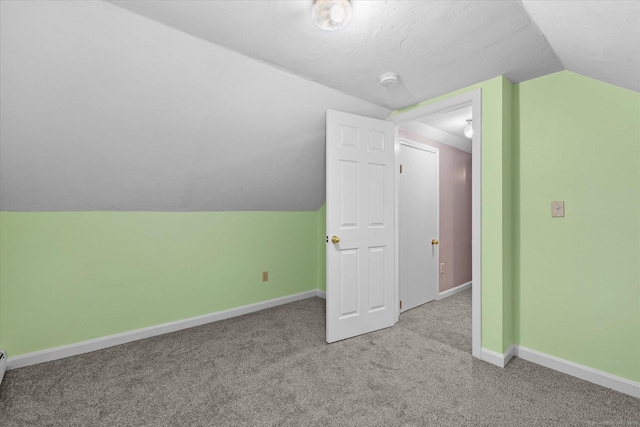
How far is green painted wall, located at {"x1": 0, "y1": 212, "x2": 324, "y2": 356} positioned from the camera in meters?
2.16

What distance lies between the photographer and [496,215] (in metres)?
2.20

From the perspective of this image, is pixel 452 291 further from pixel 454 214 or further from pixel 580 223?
pixel 580 223

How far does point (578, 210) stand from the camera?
2.04 meters

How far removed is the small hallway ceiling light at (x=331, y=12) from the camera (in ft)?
4.38

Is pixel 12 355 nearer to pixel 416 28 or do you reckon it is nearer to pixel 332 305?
pixel 332 305

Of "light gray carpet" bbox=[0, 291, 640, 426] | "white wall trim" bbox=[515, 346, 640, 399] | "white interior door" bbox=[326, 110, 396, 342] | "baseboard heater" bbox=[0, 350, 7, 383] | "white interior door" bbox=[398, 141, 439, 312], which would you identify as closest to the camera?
"light gray carpet" bbox=[0, 291, 640, 426]

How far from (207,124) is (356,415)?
2.20 meters

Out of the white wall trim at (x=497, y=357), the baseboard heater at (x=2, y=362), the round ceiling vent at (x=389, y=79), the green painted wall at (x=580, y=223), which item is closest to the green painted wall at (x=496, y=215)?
the white wall trim at (x=497, y=357)

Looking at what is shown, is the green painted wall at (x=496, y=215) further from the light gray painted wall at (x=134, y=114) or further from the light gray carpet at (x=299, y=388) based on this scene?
the light gray painted wall at (x=134, y=114)

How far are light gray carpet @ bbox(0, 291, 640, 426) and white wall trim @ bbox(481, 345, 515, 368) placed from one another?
6 cm

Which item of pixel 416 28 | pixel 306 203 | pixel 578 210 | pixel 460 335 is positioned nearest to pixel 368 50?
pixel 416 28

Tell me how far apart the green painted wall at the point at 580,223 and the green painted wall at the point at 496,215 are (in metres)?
0.13

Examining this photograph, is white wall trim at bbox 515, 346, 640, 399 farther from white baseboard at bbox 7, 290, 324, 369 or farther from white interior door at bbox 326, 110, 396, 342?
white baseboard at bbox 7, 290, 324, 369

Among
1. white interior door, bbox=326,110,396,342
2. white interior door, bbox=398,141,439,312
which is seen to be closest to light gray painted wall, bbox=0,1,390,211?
white interior door, bbox=326,110,396,342
